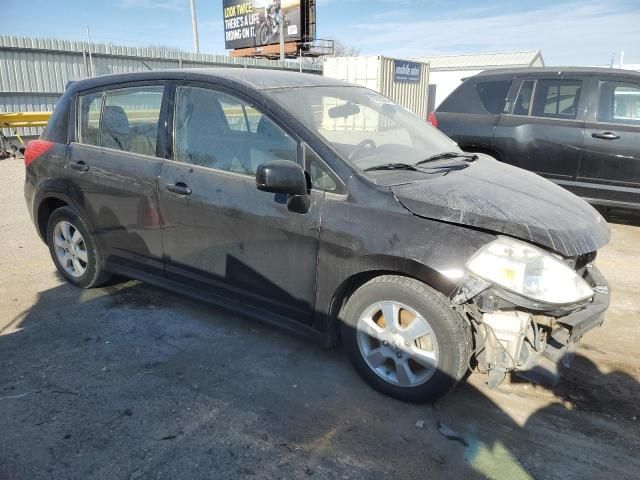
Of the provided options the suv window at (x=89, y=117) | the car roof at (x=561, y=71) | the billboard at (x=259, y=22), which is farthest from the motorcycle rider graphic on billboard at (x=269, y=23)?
the suv window at (x=89, y=117)

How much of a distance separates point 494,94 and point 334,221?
15.7 feet

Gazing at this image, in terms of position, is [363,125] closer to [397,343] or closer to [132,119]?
[397,343]

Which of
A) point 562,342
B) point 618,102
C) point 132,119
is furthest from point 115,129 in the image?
point 618,102

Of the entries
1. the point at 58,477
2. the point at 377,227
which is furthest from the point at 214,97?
the point at 58,477

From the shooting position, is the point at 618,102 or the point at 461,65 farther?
the point at 461,65

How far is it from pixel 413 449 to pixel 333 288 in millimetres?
948

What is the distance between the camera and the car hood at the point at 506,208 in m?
2.56

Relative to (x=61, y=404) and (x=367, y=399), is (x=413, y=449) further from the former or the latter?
(x=61, y=404)

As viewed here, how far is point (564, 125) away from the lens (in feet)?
20.4

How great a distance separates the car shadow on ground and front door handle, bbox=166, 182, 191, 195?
40.7 inches

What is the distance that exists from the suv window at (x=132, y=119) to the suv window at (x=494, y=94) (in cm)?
460

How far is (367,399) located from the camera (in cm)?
292

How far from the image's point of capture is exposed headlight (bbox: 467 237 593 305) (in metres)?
2.48

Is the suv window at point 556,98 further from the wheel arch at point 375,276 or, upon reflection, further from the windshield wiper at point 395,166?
the wheel arch at point 375,276
